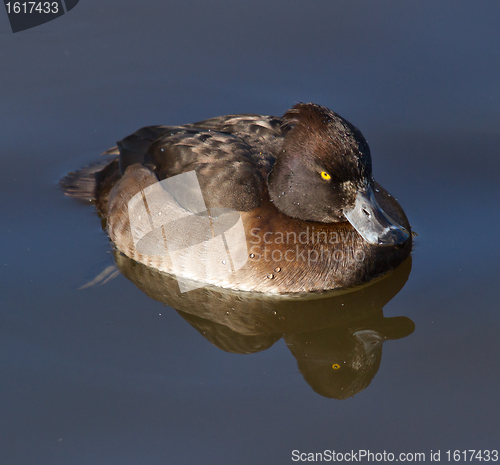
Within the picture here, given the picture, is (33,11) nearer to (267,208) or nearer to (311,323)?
(267,208)

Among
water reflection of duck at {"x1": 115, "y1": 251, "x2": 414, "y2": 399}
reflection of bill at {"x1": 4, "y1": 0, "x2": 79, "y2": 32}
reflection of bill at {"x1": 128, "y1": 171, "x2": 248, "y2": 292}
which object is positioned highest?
reflection of bill at {"x1": 4, "y1": 0, "x2": 79, "y2": 32}

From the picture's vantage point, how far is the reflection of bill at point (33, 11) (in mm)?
7488

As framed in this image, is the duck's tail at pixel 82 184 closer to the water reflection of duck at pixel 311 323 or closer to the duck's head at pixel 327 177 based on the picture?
the water reflection of duck at pixel 311 323

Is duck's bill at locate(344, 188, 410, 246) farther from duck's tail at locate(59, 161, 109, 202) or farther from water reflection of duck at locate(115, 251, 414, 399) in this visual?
duck's tail at locate(59, 161, 109, 202)

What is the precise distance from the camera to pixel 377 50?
23.8 feet

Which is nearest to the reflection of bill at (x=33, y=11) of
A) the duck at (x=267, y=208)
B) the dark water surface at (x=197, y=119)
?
the dark water surface at (x=197, y=119)

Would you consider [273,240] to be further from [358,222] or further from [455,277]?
[455,277]

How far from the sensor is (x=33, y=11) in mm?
7676

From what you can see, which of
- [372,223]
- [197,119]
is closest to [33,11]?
[197,119]

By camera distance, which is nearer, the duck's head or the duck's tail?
the duck's head

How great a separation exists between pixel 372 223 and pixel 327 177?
486 mm

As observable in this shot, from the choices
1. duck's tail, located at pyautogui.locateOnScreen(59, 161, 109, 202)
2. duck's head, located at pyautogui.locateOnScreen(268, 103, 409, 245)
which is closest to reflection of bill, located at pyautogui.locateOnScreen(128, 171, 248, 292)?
duck's head, located at pyautogui.locateOnScreen(268, 103, 409, 245)

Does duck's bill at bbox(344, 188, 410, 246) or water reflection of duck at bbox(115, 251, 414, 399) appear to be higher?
duck's bill at bbox(344, 188, 410, 246)

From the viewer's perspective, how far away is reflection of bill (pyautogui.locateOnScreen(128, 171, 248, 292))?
4789 millimetres
